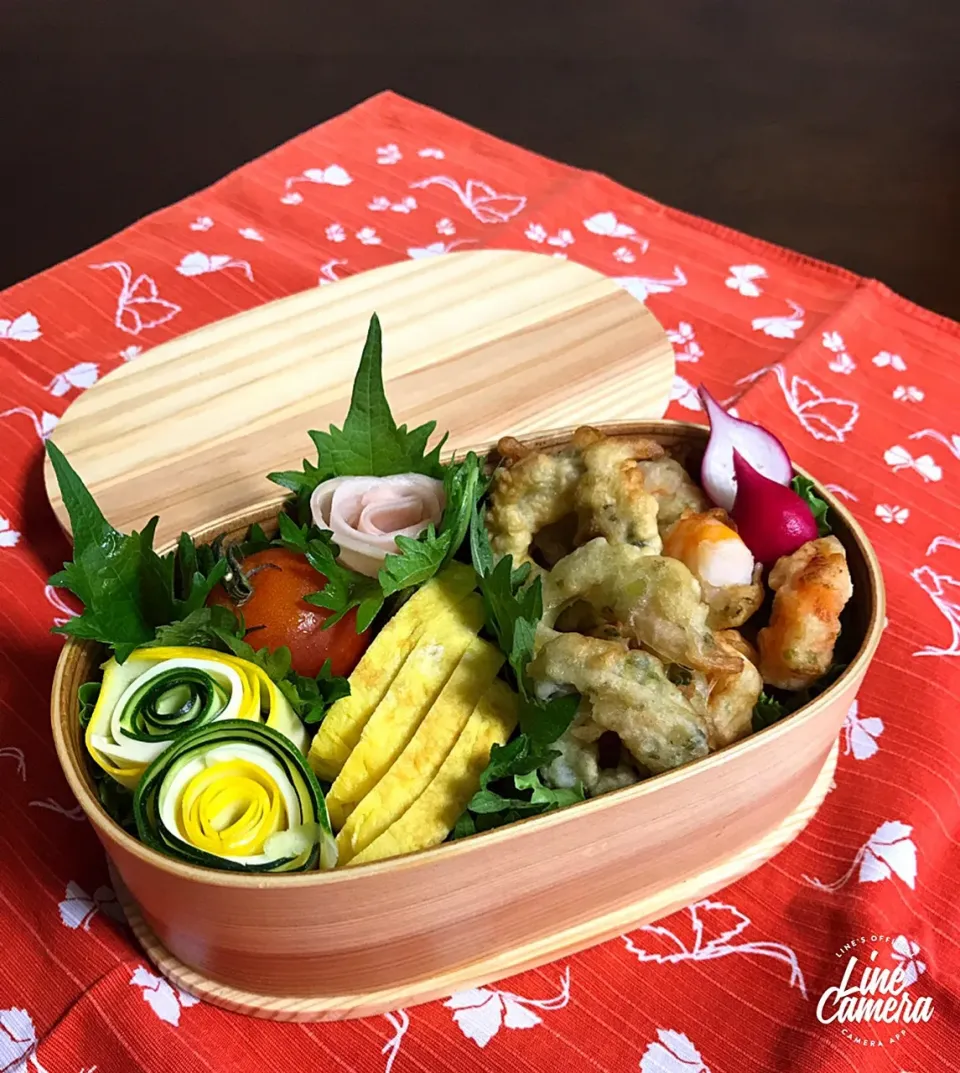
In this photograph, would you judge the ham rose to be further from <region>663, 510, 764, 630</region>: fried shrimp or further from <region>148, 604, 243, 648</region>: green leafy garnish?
<region>663, 510, 764, 630</region>: fried shrimp

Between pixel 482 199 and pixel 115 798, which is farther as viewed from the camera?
pixel 482 199

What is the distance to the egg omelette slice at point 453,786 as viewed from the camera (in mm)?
879

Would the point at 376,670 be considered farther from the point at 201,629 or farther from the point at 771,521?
the point at 771,521

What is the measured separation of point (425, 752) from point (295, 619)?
194 mm

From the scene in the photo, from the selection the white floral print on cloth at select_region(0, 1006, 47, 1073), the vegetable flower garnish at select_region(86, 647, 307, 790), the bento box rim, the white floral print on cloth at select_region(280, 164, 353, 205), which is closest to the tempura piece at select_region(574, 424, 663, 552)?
the bento box rim

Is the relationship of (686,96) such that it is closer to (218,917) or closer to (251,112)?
(251,112)

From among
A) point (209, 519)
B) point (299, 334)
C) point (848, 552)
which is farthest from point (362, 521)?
point (299, 334)

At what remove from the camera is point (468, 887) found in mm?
868

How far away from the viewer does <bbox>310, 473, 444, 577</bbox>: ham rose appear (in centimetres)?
105

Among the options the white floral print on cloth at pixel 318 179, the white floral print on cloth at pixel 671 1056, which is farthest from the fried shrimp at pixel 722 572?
the white floral print on cloth at pixel 318 179

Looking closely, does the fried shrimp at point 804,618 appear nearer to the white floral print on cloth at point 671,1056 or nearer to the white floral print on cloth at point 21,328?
the white floral print on cloth at point 671,1056

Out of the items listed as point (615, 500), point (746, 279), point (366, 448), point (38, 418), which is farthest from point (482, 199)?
point (615, 500)

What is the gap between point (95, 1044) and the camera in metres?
0.97

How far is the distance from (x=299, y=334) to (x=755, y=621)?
842mm
